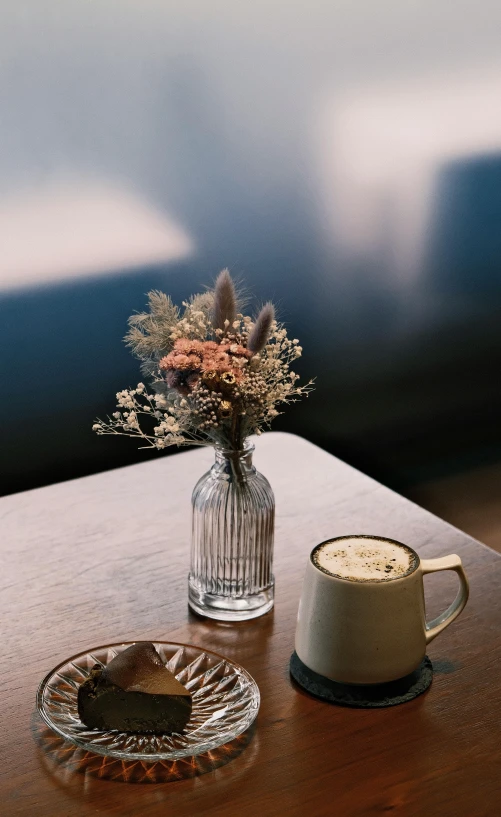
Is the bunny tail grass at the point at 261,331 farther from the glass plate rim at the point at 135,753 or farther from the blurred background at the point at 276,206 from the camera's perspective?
the blurred background at the point at 276,206

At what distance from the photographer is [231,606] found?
116 cm

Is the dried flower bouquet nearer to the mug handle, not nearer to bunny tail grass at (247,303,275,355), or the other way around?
bunny tail grass at (247,303,275,355)

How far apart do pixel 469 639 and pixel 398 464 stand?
1.59 metres

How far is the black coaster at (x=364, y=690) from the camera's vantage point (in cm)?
99

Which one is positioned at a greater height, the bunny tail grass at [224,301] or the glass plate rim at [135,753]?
the bunny tail grass at [224,301]

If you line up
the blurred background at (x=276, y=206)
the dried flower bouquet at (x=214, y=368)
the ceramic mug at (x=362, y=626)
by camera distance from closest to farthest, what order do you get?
the ceramic mug at (x=362, y=626) < the dried flower bouquet at (x=214, y=368) < the blurred background at (x=276, y=206)

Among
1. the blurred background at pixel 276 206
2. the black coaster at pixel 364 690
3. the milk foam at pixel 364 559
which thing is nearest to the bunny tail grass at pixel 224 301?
the milk foam at pixel 364 559

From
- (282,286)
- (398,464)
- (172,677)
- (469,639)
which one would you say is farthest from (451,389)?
(172,677)

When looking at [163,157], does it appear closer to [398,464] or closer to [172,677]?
[398,464]

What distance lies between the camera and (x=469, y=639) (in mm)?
1114

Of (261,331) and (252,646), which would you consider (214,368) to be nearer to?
(261,331)

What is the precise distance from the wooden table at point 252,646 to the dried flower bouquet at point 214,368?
0.22m

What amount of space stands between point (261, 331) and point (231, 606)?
0.33m

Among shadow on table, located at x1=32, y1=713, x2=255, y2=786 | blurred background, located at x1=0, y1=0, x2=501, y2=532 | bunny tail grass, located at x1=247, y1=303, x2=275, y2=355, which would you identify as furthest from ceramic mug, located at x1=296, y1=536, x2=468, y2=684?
blurred background, located at x1=0, y1=0, x2=501, y2=532
